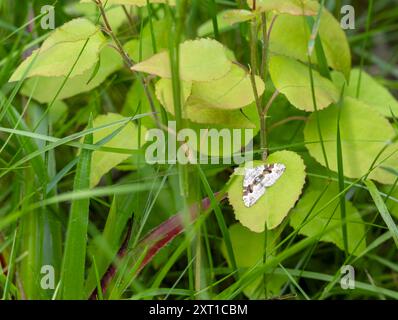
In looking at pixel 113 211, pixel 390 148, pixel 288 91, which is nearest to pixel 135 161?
pixel 113 211

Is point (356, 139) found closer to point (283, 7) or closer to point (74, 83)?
point (283, 7)

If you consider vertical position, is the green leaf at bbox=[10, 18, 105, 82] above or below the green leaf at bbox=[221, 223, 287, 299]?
above

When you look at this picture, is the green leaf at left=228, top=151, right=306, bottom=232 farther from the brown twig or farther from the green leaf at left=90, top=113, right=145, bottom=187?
the green leaf at left=90, top=113, right=145, bottom=187

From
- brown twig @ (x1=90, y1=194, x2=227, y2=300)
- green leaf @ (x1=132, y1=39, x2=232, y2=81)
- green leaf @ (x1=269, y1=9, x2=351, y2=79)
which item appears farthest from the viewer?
green leaf @ (x1=269, y1=9, x2=351, y2=79)

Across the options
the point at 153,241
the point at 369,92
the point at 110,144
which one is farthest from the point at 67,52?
the point at 369,92

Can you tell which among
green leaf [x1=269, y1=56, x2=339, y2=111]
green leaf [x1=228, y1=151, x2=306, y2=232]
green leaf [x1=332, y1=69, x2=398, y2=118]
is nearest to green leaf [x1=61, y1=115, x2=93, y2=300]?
green leaf [x1=228, y1=151, x2=306, y2=232]
